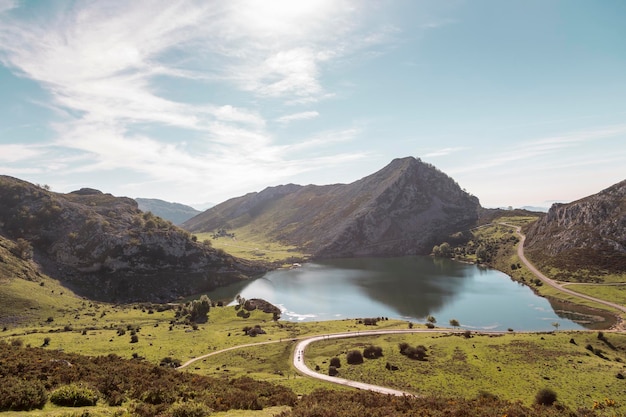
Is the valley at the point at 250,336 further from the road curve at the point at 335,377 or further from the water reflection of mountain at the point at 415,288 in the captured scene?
the water reflection of mountain at the point at 415,288

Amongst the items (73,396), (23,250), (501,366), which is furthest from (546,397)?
(23,250)

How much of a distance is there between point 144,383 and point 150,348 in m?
52.7

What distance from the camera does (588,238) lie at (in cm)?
16412

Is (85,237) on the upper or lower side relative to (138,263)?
upper

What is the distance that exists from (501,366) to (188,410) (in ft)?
188

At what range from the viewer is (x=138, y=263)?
178375 mm

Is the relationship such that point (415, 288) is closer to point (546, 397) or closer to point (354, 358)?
point (354, 358)

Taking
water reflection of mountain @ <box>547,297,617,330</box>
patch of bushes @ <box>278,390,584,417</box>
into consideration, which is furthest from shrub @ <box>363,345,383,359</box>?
water reflection of mountain @ <box>547,297,617,330</box>

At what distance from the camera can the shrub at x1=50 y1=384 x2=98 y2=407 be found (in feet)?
84.4

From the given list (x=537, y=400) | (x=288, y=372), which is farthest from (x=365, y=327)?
(x=537, y=400)

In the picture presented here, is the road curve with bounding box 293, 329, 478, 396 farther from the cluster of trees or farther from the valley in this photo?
the cluster of trees

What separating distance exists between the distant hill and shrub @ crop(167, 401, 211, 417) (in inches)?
6524

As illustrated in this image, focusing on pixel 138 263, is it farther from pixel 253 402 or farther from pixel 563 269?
pixel 563 269

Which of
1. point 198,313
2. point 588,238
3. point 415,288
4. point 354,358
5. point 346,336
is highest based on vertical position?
point 588,238
